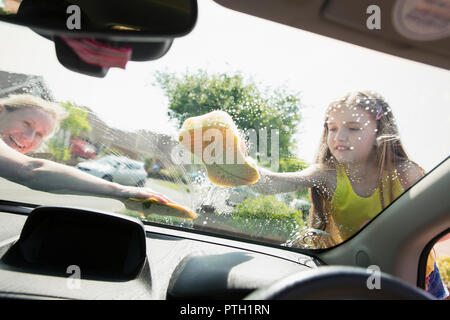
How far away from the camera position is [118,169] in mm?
2977

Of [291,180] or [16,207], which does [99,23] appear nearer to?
[16,207]

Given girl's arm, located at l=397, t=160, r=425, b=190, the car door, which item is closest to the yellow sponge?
the car door

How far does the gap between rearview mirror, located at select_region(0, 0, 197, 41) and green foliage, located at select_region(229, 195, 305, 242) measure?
1632 millimetres

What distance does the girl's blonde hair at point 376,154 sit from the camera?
260cm

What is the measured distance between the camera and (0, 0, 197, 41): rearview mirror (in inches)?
71.5

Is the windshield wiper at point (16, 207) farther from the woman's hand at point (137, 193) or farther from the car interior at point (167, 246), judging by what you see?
the woman's hand at point (137, 193)

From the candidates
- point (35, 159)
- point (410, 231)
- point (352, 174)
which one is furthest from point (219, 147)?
point (35, 159)

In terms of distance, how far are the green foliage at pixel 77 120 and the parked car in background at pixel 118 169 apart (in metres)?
0.31

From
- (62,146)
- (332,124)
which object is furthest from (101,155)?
(332,124)

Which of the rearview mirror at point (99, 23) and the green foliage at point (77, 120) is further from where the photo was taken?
the green foliage at point (77, 120)

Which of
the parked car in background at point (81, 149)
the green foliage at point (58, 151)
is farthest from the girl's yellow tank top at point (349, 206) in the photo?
the green foliage at point (58, 151)

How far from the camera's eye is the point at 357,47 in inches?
95.7

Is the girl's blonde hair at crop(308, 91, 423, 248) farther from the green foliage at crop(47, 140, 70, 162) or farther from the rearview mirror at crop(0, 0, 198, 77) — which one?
the green foliage at crop(47, 140, 70, 162)
